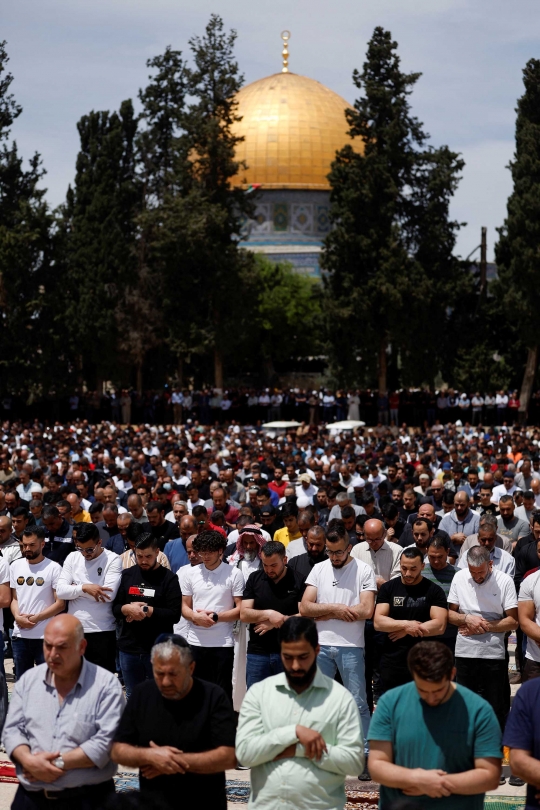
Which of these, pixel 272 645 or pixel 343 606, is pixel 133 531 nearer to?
pixel 272 645

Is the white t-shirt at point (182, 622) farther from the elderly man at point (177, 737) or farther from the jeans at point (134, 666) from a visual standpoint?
the elderly man at point (177, 737)

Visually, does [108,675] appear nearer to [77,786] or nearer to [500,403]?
[77,786]

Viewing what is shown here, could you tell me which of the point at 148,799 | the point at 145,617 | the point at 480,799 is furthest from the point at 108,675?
the point at 145,617

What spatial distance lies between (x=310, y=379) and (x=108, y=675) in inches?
2042

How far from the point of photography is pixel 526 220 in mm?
37344

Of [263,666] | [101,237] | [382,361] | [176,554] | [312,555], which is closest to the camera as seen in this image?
[263,666]

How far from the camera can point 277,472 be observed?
15672 mm

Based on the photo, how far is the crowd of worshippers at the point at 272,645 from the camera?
4863mm

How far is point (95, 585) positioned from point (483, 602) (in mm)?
2592

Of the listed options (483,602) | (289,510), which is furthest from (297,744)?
(289,510)

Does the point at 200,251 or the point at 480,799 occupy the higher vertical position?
the point at 200,251

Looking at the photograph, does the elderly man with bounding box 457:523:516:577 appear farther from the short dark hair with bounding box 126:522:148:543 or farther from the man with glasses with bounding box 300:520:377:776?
the short dark hair with bounding box 126:522:148:543

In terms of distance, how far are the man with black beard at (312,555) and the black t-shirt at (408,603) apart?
1.02m

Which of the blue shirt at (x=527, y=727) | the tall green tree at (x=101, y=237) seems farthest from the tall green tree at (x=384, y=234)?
the blue shirt at (x=527, y=727)
